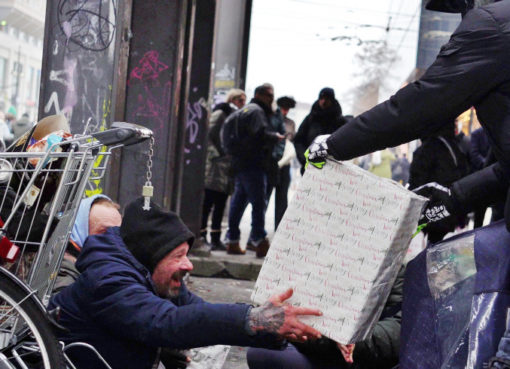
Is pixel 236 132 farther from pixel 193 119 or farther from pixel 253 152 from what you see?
pixel 193 119

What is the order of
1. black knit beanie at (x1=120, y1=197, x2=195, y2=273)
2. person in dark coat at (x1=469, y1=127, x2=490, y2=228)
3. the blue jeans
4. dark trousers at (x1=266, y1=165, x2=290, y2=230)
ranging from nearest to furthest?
1. black knit beanie at (x1=120, y1=197, x2=195, y2=273)
2. person in dark coat at (x1=469, y1=127, x2=490, y2=228)
3. the blue jeans
4. dark trousers at (x1=266, y1=165, x2=290, y2=230)

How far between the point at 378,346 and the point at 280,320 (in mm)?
1238

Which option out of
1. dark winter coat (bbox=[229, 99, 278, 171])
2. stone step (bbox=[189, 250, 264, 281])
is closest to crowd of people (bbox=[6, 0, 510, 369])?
stone step (bbox=[189, 250, 264, 281])

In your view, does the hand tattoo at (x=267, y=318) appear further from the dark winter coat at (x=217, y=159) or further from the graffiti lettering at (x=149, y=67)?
the dark winter coat at (x=217, y=159)

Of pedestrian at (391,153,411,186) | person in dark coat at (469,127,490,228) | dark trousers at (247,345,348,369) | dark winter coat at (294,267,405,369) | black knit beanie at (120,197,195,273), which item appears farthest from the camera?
pedestrian at (391,153,411,186)

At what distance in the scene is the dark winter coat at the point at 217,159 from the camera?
10.8 meters

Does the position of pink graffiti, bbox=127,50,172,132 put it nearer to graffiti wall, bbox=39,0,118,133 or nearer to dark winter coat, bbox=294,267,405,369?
graffiti wall, bbox=39,0,118,133

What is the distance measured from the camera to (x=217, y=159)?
10.9m

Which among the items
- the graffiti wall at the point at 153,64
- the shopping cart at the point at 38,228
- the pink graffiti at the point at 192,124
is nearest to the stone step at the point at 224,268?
the pink graffiti at the point at 192,124

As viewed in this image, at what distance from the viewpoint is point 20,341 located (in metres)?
3.07

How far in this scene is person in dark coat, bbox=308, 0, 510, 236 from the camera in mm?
2977

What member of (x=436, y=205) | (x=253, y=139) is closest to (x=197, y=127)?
(x=253, y=139)

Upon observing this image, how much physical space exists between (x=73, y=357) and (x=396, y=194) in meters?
1.26

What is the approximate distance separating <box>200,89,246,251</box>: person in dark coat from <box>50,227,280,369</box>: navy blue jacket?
7.22 metres
